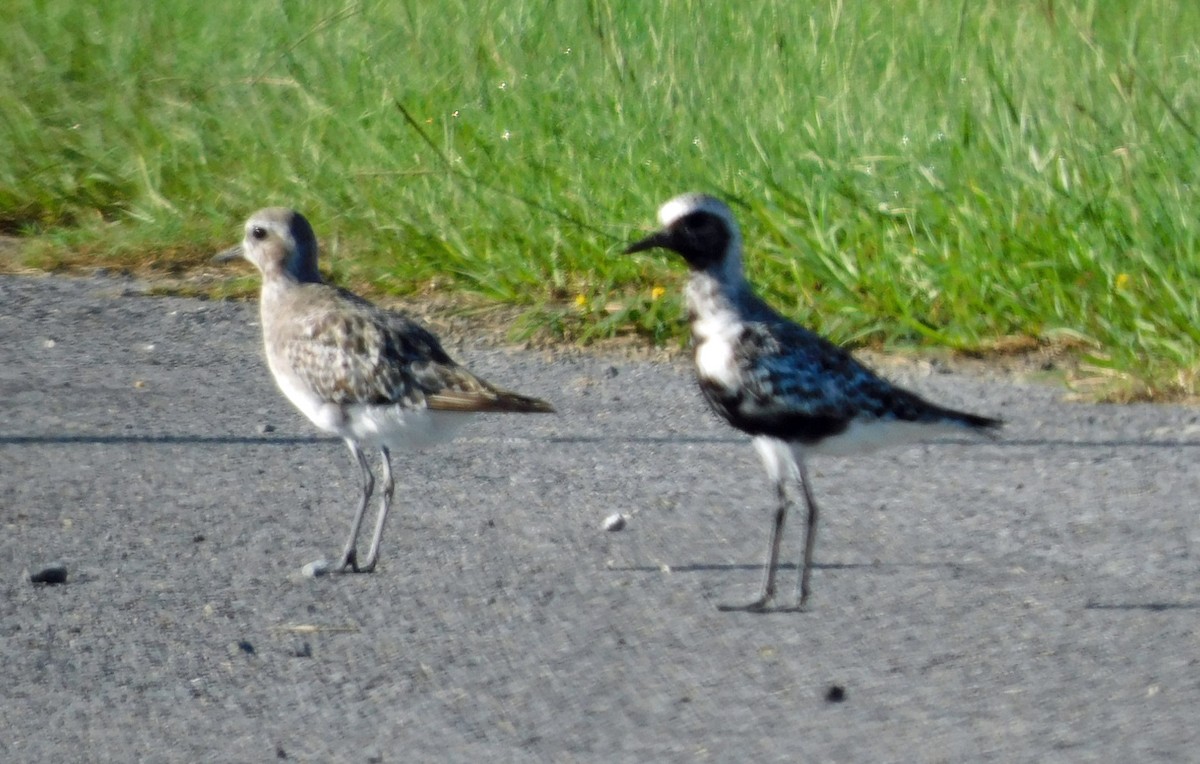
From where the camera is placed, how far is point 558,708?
15.7 ft

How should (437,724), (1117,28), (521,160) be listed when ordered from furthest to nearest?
(1117,28), (521,160), (437,724)

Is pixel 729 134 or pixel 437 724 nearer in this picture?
pixel 437 724

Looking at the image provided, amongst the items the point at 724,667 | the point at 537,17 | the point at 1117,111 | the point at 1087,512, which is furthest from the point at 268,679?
A: the point at 537,17

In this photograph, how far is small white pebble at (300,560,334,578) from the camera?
19.5 ft

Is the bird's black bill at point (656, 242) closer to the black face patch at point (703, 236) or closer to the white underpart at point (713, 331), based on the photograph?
the black face patch at point (703, 236)

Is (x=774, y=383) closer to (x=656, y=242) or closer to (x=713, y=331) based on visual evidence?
(x=713, y=331)

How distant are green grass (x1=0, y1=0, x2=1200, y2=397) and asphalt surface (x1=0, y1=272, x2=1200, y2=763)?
2.41ft

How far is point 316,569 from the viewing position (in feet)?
19.6

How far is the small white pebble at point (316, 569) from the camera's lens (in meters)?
5.96

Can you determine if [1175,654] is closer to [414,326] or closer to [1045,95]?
[414,326]

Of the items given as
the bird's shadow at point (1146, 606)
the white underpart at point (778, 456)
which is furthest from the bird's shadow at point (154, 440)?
the bird's shadow at point (1146, 606)

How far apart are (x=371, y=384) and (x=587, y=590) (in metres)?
1.10

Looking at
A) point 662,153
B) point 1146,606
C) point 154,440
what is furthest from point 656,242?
point 662,153

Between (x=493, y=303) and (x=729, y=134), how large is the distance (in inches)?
63.4
